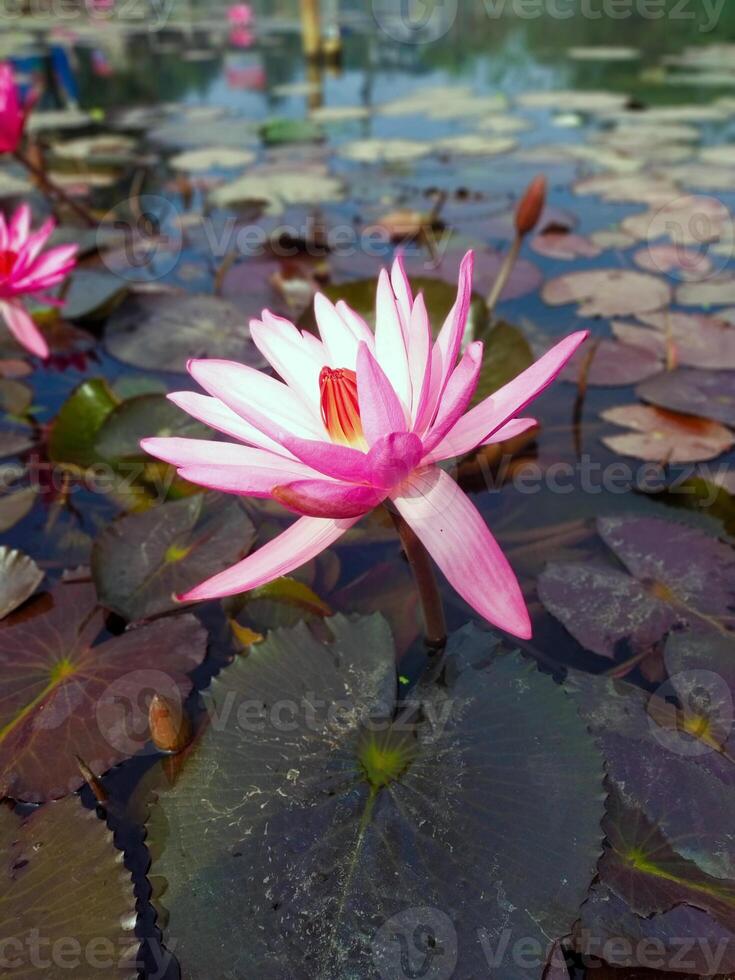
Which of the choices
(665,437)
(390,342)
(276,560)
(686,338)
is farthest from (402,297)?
(686,338)

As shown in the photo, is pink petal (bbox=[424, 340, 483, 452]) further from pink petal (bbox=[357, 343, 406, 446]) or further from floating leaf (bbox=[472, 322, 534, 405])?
floating leaf (bbox=[472, 322, 534, 405])

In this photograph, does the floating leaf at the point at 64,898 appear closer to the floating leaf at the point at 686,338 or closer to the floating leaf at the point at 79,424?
the floating leaf at the point at 79,424

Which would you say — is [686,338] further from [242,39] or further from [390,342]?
[242,39]

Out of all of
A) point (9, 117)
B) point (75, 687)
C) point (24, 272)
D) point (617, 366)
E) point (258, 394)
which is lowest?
point (75, 687)

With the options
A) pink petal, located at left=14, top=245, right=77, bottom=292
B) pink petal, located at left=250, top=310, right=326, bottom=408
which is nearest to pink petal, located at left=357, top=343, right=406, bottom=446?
pink petal, located at left=250, top=310, right=326, bottom=408

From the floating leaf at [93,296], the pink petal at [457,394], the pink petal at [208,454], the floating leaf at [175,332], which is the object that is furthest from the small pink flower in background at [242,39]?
the pink petal at [457,394]

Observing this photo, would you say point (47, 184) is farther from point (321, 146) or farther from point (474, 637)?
point (474, 637)

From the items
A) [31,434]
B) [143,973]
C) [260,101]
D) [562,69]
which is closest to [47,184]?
[31,434]
